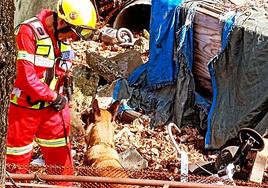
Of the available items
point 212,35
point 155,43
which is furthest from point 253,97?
point 155,43

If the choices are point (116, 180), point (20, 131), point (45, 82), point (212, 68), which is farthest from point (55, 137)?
point (212, 68)

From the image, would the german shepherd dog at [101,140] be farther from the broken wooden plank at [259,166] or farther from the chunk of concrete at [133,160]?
the broken wooden plank at [259,166]

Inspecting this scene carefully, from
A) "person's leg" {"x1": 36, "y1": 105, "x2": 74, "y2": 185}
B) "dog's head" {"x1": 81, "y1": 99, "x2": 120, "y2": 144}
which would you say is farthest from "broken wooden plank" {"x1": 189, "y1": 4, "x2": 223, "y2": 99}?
"person's leg" {"x1": 36, "y1": 105, "x2": 74, "y2": 185}

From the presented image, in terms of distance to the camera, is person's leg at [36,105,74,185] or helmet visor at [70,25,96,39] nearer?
helmet visor at [70,25,96,39]

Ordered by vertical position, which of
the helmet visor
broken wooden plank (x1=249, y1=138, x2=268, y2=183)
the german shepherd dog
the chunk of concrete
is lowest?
the chunk of concrete

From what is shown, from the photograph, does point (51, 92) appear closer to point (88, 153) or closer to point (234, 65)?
point (88, 153)

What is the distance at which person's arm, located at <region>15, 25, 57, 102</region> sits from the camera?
5.75 m

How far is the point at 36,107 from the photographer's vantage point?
6.11m

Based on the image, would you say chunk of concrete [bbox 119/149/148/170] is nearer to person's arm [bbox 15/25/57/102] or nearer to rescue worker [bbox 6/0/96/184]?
rescue worker [bbox 6/0/96/184]

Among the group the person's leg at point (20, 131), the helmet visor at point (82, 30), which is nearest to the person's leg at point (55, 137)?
the person's leg at point (20, 131)

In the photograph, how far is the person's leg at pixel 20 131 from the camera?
20.0 feet

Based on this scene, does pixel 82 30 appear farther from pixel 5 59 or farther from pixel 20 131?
pixel 5 59

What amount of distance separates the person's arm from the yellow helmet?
0.38m

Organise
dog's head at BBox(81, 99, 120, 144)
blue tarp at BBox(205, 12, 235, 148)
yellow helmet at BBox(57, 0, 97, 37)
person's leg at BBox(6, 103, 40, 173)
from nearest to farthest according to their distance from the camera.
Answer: yellow helmet at BBox(57, 0, 97, 37) < person's leg at BBox(6, 103, 40, 173) < dog's head at BBox(81, 99, 120, 144) < blue tarp at BBox(205, 12, 235, 148)
